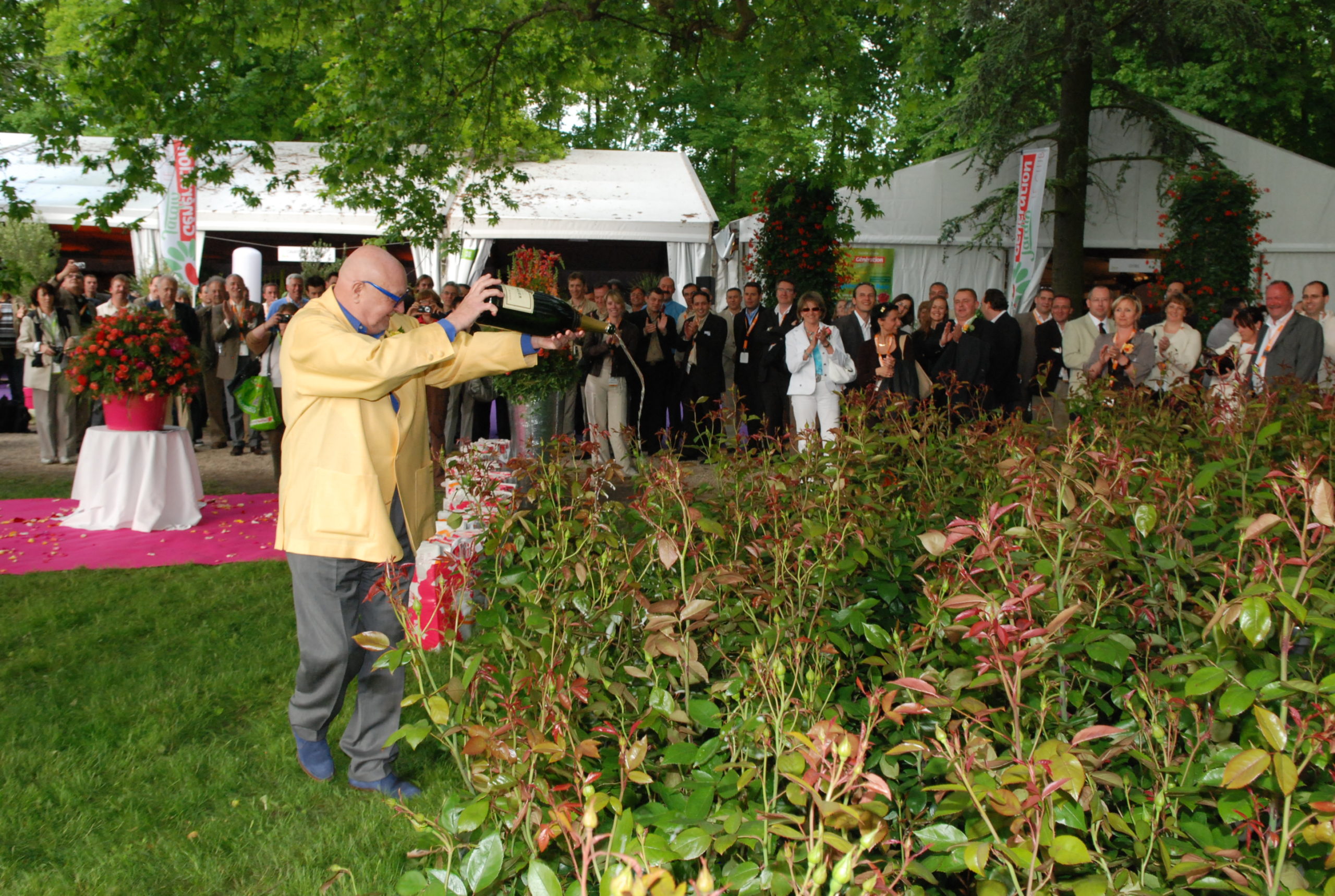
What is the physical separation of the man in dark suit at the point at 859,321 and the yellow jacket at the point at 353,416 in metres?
6.67

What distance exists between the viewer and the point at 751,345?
10.9m

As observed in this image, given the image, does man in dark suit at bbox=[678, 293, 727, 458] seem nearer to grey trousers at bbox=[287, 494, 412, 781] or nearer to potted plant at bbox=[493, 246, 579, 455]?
potted plant at bbox=[493, 246, 579, 455]

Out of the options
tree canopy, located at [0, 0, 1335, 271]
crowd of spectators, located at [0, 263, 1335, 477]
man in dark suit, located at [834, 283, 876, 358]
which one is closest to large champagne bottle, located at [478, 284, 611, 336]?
crowd of spectators, located at [0, 263, 1335, 477]

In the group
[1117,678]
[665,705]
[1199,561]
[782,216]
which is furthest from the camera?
[782,216]

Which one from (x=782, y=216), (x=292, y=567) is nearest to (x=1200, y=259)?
(x=782, y=216)

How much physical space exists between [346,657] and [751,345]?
7.84 metres

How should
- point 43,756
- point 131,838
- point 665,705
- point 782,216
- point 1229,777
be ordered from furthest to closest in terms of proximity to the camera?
point 782,216 → point 43,756 → point 131,838 → point 665,705 → point 1229,777

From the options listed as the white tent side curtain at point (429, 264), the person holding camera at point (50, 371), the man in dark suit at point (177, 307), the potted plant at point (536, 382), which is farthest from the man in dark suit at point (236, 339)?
the potted plant at point (536, 382)

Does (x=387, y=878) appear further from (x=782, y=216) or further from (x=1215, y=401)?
(x=782, y=216)

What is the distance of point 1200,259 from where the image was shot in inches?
640

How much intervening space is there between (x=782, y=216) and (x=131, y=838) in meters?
11.2

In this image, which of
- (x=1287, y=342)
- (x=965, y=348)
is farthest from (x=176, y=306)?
(x=1287, y=342)

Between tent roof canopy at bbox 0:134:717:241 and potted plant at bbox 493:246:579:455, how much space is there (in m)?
7.96

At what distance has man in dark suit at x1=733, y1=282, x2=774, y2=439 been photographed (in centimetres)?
1072
